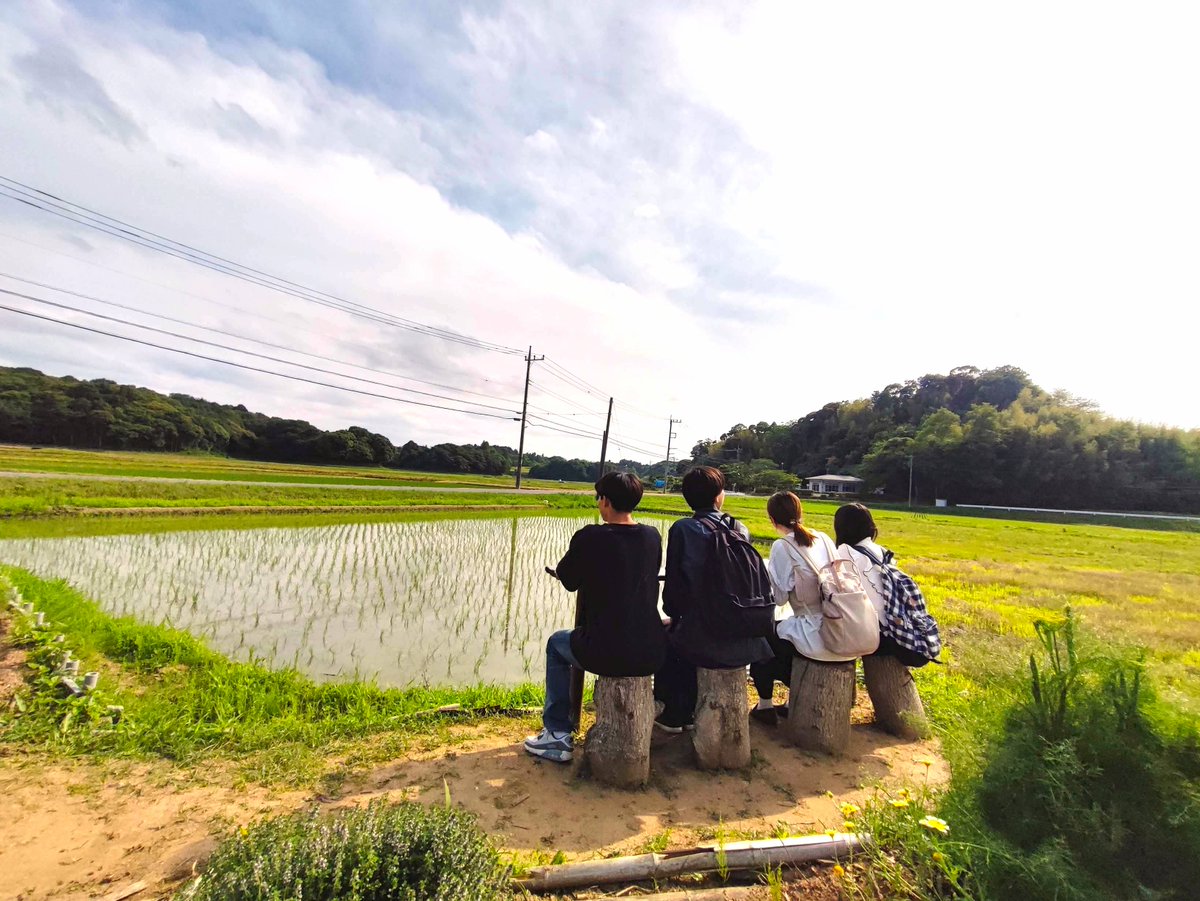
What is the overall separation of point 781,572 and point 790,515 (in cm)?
39

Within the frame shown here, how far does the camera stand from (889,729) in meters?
3.54

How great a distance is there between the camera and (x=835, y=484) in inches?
2293

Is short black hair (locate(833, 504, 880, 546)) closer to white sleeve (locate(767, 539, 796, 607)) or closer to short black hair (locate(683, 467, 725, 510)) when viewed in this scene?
white sleeve (locate(767, 539, 796, 607))

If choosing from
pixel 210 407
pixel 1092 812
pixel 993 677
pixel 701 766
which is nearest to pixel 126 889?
pixel 701 766

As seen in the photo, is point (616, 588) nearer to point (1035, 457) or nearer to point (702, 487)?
point (702, 487)

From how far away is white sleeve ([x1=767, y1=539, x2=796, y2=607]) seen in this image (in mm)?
3309

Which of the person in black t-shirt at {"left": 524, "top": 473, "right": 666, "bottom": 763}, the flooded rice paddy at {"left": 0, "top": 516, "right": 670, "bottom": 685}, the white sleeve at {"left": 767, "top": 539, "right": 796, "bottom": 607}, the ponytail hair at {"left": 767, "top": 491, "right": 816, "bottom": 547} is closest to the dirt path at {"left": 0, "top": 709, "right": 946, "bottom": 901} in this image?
the person in black t-shirt at {"left": 524, "top": 473, "right": 666, "bottom": 763}

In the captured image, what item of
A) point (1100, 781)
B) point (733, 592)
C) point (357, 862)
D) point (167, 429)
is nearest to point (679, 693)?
point (733, 592)

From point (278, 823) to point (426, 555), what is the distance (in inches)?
346

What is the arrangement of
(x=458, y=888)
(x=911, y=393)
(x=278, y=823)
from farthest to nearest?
(x=911, y=393)
(x=278, y=823)
(x=458, y=888)

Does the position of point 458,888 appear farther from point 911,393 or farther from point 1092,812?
point 911,393

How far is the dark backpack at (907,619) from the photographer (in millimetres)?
3303

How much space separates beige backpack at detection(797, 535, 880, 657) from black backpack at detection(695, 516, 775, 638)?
42 centimetres

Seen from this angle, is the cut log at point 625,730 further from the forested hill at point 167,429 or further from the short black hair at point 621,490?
the forested hill at point 167,429
